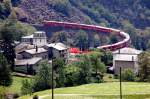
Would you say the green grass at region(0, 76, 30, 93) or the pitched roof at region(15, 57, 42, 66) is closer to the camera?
the green grass at region(0, 76, 30, 93)

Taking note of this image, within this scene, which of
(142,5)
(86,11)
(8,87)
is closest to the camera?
(8,87)

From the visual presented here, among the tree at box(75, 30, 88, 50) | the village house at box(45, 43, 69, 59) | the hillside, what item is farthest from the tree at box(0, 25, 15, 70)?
the hillside

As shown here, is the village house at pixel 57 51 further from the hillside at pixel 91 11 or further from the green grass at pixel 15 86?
the hillside at pixel 91 11

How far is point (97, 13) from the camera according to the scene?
120125 millimetres

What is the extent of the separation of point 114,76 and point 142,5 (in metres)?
71.9

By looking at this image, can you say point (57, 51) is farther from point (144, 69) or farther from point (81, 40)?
point (144, 69)

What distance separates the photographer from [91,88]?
38406mm

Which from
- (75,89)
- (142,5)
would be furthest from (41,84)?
(142,5)

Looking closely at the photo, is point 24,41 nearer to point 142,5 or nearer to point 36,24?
point 36,24

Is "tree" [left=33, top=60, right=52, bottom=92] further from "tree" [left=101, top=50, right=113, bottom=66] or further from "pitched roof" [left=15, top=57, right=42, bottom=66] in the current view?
"tree" [left=101, top=50, right=113, bottom=66]

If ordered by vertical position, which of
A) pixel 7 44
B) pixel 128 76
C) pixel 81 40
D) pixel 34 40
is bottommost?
pixel 81 40

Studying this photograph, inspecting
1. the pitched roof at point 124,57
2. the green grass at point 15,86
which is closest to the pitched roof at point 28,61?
the green grass at point 15,86

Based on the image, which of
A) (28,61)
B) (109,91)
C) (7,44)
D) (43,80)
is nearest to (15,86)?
(43,80)

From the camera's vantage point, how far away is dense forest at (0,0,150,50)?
10188 cm
